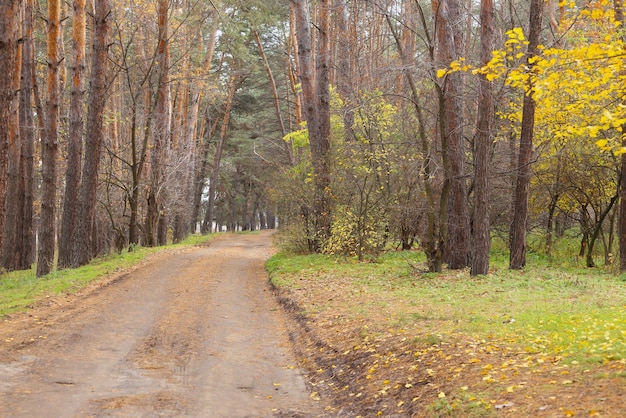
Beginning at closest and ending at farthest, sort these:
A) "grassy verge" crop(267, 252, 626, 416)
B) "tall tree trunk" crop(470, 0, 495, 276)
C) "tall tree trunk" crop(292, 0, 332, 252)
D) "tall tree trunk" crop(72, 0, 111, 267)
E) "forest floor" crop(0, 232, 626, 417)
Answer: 1. "grassy verge" crop(267, 252, 626, 416)
2. "forest floor" crop(0, 232, 626, 417)
3. "tall tree trunk" crop(470, 0, 495, 276)
4. "tall tree trunk" crop(72, 0, 111, 267)
5. "tall tree trunk" crop(292, 0, 332, 252)

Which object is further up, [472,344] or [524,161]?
[524,161]

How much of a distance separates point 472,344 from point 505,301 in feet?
10.6

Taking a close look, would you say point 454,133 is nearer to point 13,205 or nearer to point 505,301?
point 505,301

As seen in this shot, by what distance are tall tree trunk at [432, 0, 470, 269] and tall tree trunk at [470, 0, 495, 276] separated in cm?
65

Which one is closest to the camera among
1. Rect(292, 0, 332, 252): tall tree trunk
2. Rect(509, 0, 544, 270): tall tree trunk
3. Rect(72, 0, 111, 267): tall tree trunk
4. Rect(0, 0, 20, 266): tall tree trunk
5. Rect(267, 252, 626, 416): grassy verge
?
Rect(267, 252, 626, 416): grassy verge

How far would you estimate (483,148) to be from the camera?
13.8 m

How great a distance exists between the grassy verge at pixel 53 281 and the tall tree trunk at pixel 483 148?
347 inches

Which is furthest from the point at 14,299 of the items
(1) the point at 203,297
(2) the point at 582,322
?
(2) the point at 582,322

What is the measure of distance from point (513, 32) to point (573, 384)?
3.36 metres

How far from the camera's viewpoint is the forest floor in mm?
5539

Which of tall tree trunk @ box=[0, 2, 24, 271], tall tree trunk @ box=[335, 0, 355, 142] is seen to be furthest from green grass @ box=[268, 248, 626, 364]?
tall tree trunk @ box=[0, 2, 24, 271]

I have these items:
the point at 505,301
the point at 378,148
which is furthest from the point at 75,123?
the point at 505,301

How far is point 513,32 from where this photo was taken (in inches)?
240

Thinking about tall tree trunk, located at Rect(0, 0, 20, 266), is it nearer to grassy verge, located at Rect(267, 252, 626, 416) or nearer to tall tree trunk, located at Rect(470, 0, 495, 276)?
grassy verge, located at Rect(267, 252, 626, 416)
